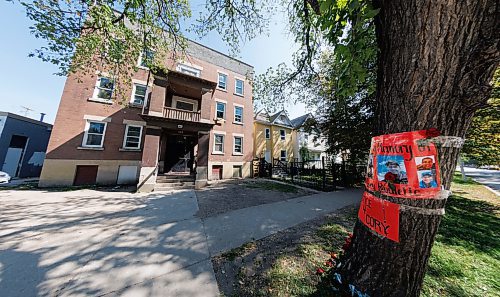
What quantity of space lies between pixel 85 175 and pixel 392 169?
1406 cm

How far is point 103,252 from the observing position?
3078mm

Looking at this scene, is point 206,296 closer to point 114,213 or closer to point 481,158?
point 114,213

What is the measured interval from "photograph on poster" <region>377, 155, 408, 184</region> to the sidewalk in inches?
116

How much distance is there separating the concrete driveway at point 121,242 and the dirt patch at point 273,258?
0.73ft

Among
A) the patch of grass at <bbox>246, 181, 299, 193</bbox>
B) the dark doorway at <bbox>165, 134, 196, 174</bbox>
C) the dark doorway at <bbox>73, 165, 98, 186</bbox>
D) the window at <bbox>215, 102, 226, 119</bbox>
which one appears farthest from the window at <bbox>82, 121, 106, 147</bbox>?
the patch of grass at <bbox>246, 181, 299, 193</bbox>

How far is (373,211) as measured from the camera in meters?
1.61

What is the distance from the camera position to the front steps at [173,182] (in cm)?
881

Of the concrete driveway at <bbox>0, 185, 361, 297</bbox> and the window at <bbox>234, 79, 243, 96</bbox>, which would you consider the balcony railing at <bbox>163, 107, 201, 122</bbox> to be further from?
the window at <bbox>234, 79, 243, 96</bbox>

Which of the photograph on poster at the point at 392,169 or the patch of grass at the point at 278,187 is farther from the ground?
the photograph on poster at the point at 392,169

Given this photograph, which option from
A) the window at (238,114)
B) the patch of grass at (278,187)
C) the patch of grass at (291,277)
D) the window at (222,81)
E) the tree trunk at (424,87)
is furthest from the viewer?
the window at (238,114)

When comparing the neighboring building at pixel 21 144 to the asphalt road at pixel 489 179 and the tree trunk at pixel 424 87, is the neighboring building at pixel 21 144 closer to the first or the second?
the tree trunk at pixel 424 87

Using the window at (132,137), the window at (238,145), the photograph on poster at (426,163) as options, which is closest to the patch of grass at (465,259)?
the photograph on poster at (426,163)

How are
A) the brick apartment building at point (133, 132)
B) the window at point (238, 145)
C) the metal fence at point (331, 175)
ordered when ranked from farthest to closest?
the window at point (238, 145) → the metal fence at point (331, 175) → the brick apartment building at point (133, 132)

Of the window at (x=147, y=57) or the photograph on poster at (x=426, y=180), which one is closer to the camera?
the photograph on poster at (x=426, y=180)
